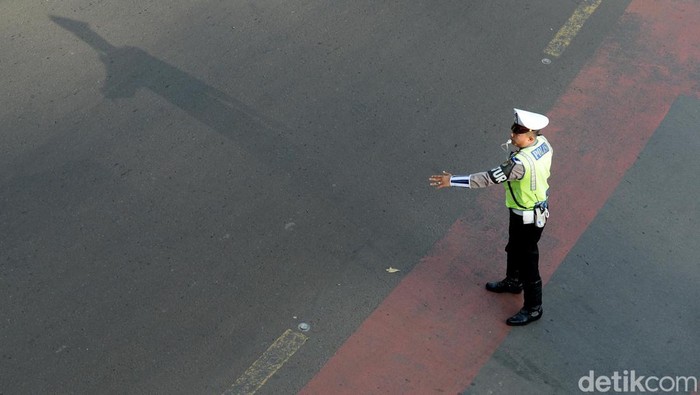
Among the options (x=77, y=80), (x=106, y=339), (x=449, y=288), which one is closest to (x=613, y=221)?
(x=449, y=288)

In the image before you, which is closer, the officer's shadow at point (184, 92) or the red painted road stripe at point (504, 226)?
the red painted road stripe at point (504, 226)

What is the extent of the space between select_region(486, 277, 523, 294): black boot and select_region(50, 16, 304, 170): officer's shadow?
2.45 metres

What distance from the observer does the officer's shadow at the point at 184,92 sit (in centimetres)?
961

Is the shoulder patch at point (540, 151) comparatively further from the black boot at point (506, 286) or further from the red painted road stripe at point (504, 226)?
the red painted road stripe at point (504, 226)

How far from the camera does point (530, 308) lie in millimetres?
7883

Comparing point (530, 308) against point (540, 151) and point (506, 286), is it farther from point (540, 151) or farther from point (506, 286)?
point (540, 151)

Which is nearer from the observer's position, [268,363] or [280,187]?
[268,363]

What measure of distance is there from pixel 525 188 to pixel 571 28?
184 inches

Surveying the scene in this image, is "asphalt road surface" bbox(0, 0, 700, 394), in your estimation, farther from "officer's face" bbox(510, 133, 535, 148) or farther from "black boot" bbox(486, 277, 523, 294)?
"officer's face" bbox(510, 133, 535, 148)

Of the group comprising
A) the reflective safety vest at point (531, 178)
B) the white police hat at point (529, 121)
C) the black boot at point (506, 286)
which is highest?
the white police hat at point (529, 121)

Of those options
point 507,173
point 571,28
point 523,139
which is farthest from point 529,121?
point 571,28

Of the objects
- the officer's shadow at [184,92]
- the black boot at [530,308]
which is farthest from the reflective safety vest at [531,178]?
the officer's shadow at [184,92]

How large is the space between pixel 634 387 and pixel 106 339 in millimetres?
4296

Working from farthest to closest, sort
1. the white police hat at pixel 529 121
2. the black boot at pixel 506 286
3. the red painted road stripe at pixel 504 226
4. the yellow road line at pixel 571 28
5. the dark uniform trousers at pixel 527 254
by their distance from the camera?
the yellow road line at pixel 571 28 → the black boot at pixel 506 286 → the dark uniform trousers at pixel 527 254 → the red painted road stripe at pixel 504 226 → the white police hat at pixel 529 121
